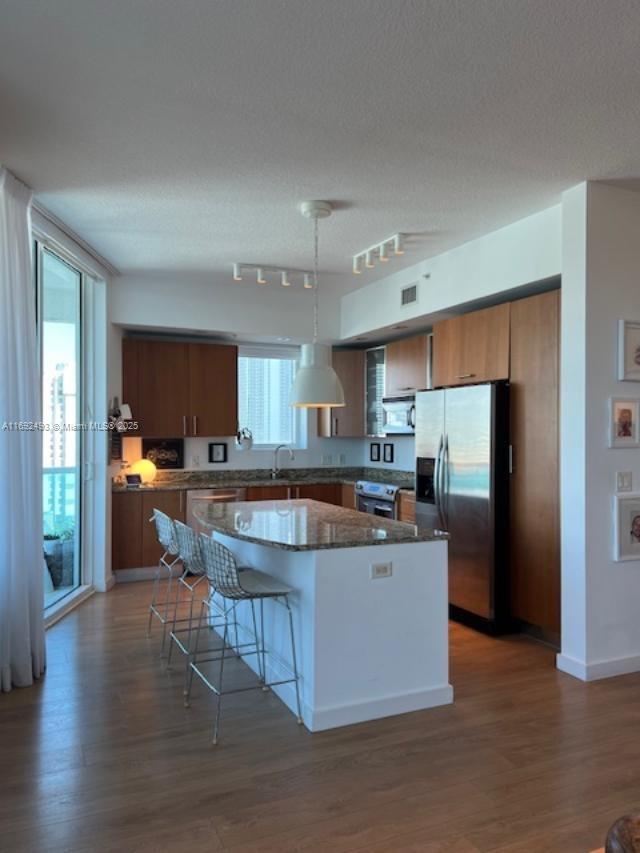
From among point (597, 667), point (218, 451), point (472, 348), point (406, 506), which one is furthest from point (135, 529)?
point (597, 667)

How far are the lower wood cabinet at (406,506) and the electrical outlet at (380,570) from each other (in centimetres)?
216

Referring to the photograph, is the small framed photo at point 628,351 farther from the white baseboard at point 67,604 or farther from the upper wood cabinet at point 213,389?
the white baseboard at point 67,604

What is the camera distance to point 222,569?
293 cm

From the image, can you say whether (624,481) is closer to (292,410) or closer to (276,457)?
(276,457)

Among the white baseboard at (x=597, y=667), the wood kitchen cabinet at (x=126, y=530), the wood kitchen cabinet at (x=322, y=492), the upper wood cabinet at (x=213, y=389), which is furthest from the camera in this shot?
the wood kitchen cabinet at (x=322, y=492)

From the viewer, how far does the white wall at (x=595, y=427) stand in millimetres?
3420

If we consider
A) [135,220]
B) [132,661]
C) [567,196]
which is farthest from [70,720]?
[567,196]

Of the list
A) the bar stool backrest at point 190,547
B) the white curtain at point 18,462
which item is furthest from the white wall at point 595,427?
the white curtain at point 18,462

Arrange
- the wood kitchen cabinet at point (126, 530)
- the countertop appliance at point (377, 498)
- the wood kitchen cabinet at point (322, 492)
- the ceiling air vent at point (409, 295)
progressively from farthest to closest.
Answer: the wood kitchen cabinet at point (322, 492)
the wood kitchen cabinet at point (126, 530)
the countertop appliance at point (377, 498)
the ceiling air vent at point (409, 295)

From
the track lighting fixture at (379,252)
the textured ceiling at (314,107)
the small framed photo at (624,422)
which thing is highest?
the textured ceiling at (314,107)

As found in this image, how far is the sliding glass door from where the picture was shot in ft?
14.4

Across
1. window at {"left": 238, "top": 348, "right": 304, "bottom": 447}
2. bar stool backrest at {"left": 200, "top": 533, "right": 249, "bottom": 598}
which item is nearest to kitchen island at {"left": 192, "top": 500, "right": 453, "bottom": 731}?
bar stool backrest at {"left": 200, "top": 533, "right": 249, "bottom": 598}

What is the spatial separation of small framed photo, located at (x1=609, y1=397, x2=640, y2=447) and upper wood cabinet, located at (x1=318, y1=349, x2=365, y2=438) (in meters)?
3.44

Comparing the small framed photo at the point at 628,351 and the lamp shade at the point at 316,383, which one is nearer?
the small framed photo at the point at 628,351
